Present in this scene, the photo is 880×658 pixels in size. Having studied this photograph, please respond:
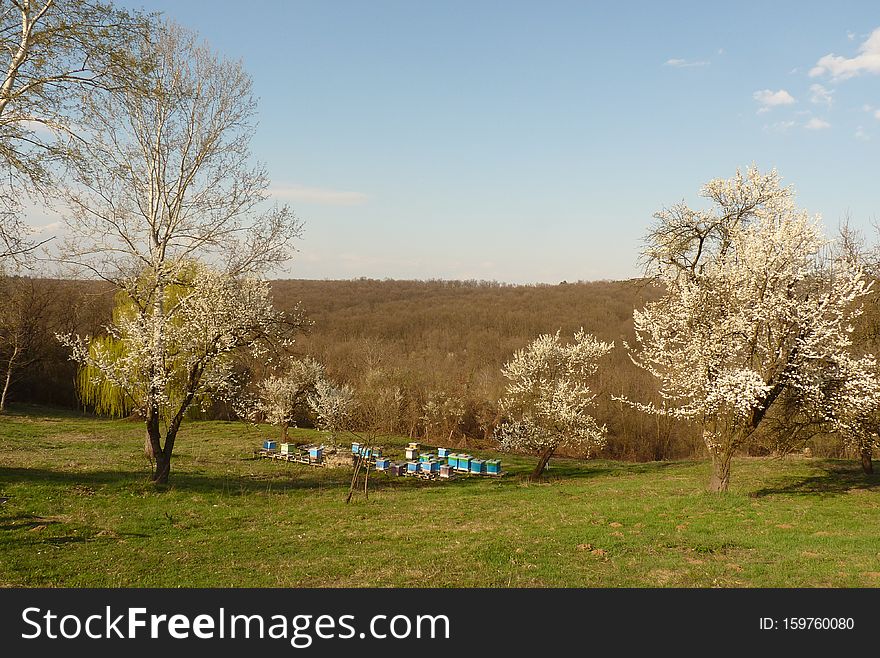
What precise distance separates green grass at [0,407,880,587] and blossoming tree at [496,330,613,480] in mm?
2677

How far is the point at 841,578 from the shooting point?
8.85 meters

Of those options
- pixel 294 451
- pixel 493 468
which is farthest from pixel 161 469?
pixel 493 468

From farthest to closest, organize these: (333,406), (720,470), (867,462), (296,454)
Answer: (333,406) < (296,454) < (867,462) < (720,470)

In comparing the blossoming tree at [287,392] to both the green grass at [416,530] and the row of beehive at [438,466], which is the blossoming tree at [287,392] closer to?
the row of beehive at [438,466]

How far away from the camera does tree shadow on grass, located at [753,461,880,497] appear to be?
17172 millimetres

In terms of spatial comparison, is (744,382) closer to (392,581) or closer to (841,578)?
(841,578)

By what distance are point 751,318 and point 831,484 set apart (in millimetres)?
8210

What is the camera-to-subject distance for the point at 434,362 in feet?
197

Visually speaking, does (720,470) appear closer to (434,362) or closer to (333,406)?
(333,406)

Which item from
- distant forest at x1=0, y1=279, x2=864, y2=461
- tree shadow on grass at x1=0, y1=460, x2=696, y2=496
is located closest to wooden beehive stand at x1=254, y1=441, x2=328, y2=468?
tree shadow on grass at x1=0, y1=460, x2=696, y2=496

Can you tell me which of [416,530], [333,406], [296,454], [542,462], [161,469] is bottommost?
[296,454]

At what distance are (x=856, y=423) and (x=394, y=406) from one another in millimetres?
29475

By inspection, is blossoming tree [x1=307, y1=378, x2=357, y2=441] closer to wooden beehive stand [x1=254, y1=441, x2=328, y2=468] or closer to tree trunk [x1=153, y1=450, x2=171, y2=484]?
wooden beehive stand [x1=254, y1=441, x2=328, y2=468]
